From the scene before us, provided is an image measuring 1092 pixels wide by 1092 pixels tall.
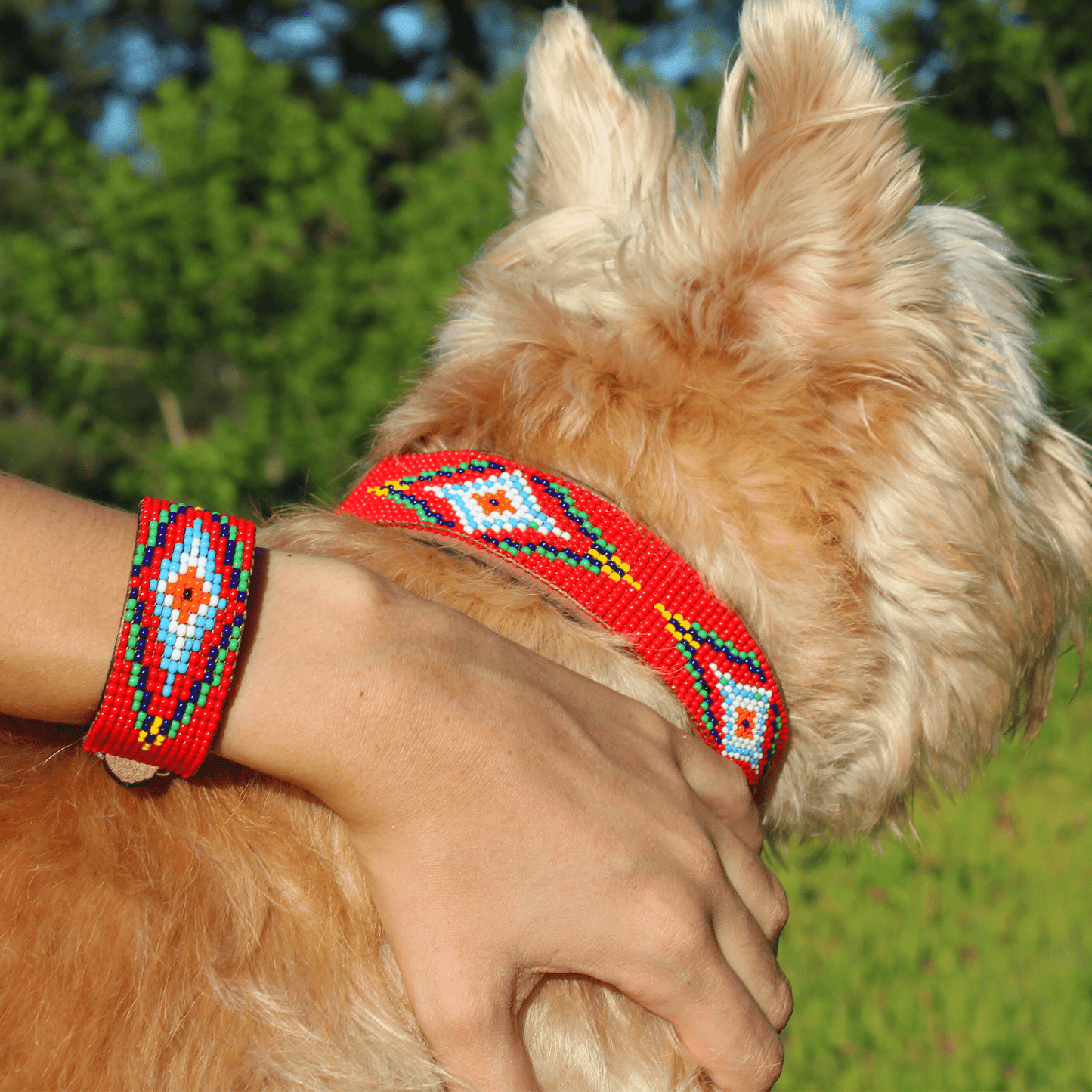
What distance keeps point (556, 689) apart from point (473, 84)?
1066 cm

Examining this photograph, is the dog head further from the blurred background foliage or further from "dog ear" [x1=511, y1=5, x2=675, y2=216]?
the blurred background foliage

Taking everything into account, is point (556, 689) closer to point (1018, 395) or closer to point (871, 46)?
point (1018, 395)

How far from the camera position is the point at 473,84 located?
10.7 metres

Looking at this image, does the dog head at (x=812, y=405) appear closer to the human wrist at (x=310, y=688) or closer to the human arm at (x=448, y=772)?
the human arm at (x=448, y=772)

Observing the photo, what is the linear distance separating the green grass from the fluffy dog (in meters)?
1.06

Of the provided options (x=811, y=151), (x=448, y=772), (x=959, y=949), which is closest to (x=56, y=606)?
(x=448, y=772)

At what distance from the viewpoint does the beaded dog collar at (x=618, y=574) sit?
1.45 metres

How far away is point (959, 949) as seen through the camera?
3916mm

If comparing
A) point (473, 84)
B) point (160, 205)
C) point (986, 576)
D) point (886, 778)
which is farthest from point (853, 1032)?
point (473, 84)

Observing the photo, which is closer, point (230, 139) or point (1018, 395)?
point (1018, 395)

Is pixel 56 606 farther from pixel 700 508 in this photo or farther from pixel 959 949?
pixel 959 949

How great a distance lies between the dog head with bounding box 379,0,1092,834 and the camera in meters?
1.57

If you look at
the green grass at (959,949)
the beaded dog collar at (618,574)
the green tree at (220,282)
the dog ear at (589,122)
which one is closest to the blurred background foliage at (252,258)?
the green tree at (220,282)

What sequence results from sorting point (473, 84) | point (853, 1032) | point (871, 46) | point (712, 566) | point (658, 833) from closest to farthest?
point (658, 833) → point (712, 566) → point (871, 46) → point (853, 1032) → point (473, 84)
